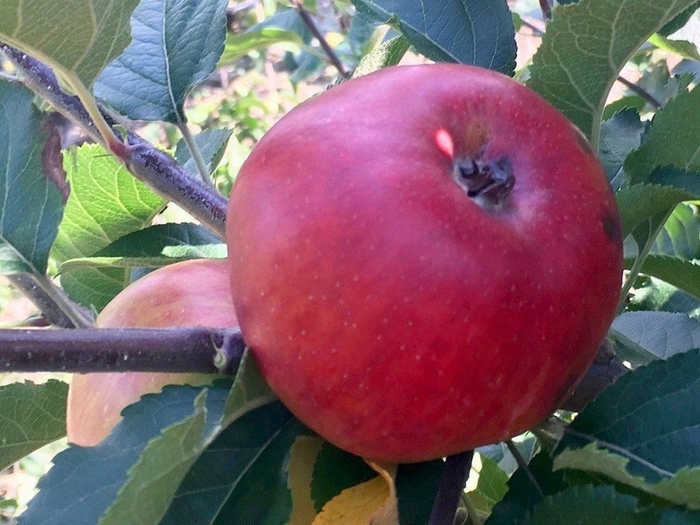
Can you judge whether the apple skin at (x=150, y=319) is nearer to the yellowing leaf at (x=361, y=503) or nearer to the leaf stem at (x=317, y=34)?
the yellowing leaf at (x=361, y=503)

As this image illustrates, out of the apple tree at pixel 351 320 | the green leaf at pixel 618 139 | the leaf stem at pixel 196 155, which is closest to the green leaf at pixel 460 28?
the apple tree at pixel 351 320

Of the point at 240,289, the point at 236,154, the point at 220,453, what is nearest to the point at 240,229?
the point at 240,289

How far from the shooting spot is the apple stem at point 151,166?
0.59 m

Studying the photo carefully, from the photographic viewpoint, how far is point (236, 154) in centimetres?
169

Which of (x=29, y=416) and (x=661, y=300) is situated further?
(x=661, y=300)

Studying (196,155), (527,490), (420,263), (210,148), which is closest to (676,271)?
(527,490)

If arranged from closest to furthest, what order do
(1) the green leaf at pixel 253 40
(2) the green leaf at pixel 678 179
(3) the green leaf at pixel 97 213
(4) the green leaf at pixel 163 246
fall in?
1. (2) the green leaf at pixel 678 179
2. (4) the green leaf at pixel 163 246
3. (3) the green leaf at pixel 97 213
4. (1) the green leaf at pixel 253 40

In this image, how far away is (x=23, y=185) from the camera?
612 millimetres

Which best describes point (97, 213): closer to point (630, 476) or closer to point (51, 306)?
point (51, 306)

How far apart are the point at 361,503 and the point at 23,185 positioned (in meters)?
0.38

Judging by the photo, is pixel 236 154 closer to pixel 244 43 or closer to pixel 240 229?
pixel 244 43

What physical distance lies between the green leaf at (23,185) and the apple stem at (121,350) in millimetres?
233

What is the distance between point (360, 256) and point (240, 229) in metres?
0.09

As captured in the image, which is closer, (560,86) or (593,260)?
(593,260)
